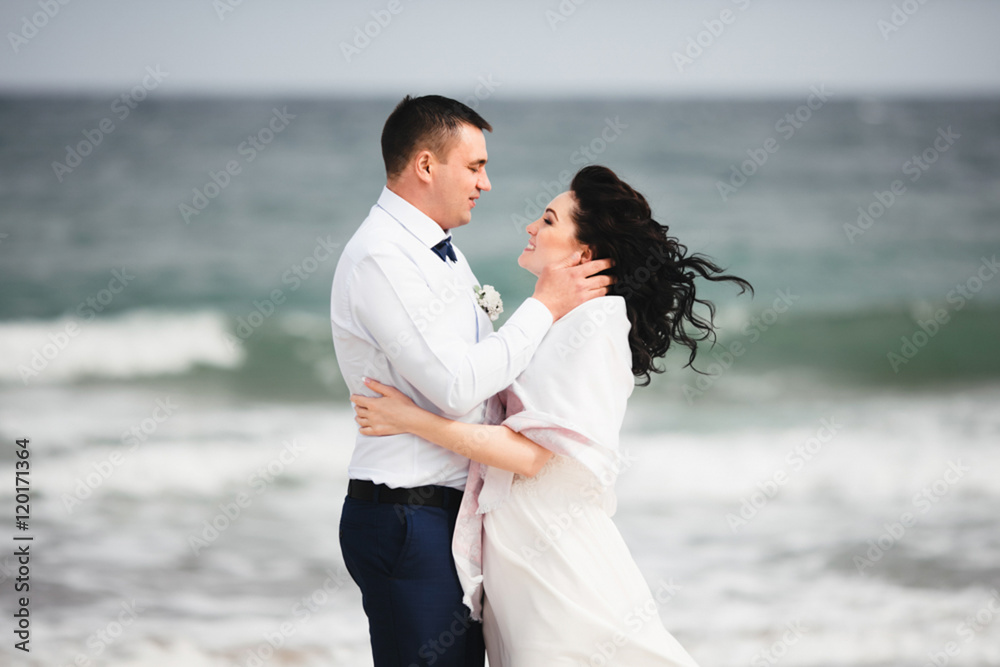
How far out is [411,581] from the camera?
2.13m

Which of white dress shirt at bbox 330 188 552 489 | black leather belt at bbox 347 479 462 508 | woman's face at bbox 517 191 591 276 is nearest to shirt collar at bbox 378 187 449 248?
white dress shirt at bbox 330 188 552 489

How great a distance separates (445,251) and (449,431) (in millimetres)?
488

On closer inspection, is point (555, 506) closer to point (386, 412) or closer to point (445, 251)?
point (386, 412)

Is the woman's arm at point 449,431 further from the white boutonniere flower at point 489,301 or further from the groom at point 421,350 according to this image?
the white boutonniere flower at point 489,301

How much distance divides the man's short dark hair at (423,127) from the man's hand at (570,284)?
0.42 meters

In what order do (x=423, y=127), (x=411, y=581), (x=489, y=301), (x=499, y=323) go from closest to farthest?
1. (x=411, y=581)
2. (x=423, y=127)
3. (x=489, y=301)
4. (x=499, y=323)

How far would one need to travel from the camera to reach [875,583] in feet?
16.3

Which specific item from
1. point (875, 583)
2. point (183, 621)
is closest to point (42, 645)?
point (183, 621)

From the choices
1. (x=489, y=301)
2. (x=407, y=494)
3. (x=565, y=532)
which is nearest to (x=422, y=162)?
(x=489, y=301)

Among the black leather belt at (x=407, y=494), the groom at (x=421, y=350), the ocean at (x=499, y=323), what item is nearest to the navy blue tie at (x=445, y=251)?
the groom at (x=421, y=350)

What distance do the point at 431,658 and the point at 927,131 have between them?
18.9 meters

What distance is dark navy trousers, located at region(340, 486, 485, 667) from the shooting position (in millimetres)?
2122

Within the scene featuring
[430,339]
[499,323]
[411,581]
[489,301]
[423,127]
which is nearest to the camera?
[430,339]

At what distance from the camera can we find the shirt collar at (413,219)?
2.22m
